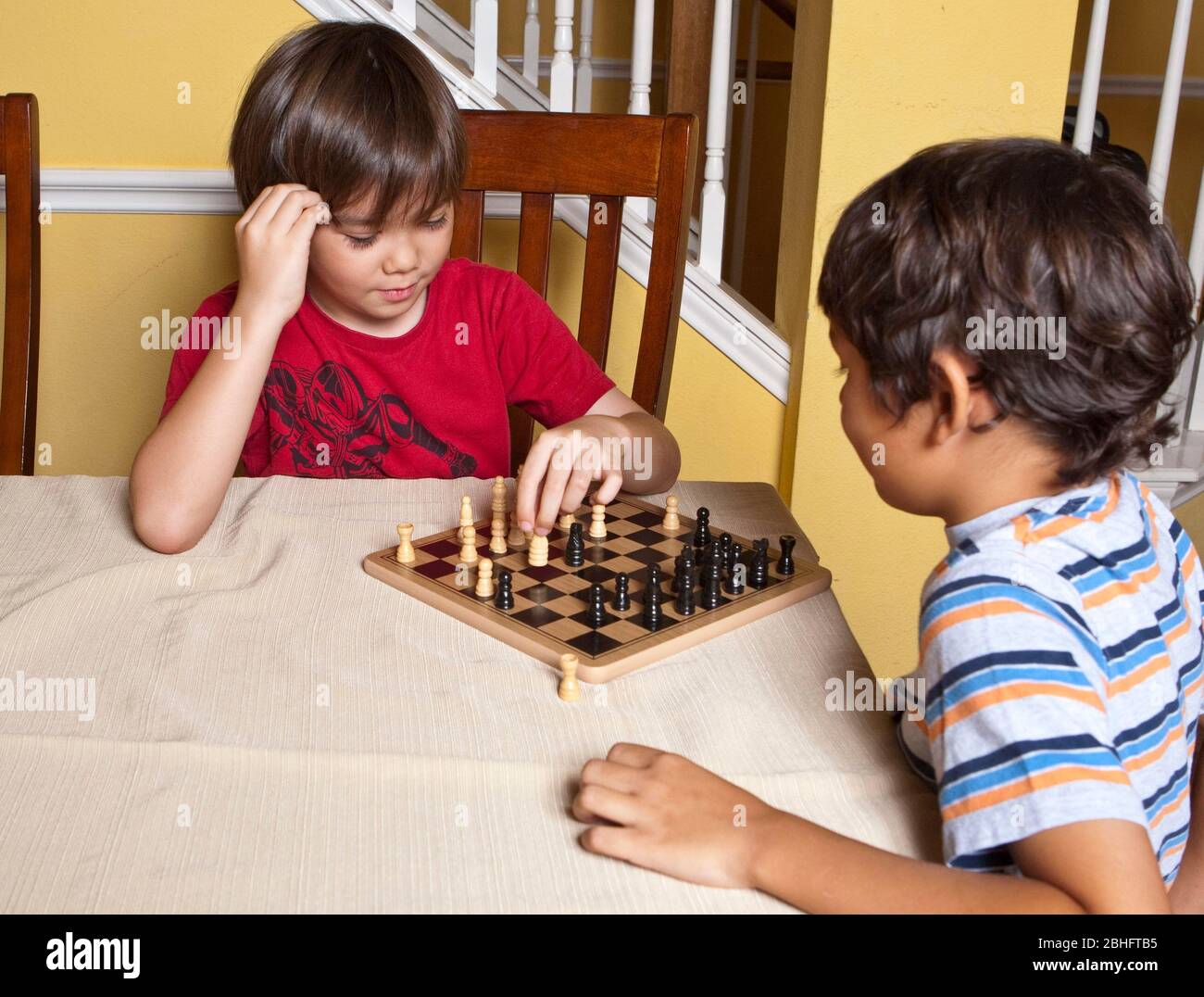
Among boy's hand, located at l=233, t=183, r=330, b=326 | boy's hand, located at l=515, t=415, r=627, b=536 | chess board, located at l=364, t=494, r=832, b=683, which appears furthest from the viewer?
boy's hand, located at l=233, t=183, r=330, b=326

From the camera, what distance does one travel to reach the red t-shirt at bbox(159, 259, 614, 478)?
1597mm

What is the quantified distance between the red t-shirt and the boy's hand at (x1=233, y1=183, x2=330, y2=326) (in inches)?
10.8

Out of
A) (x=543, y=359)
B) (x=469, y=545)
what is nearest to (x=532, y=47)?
(x=543, y=359)

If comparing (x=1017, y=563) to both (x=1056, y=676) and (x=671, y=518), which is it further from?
(x=671, y=518)

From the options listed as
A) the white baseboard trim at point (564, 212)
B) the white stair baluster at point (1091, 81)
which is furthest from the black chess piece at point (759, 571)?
the white stair baluster at point (1091, 81)

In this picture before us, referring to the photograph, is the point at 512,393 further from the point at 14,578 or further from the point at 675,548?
the point at 14,578

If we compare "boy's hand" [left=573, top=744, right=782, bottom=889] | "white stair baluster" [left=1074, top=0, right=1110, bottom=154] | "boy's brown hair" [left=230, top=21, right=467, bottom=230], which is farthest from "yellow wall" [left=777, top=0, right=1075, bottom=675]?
"boy's hand" [left=573, top=744, right=782, bottom=889]

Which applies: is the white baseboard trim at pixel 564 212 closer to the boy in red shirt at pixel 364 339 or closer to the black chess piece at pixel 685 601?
the boy in red shirt at pixel 364 339

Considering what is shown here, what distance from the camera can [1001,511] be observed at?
2.71 ft

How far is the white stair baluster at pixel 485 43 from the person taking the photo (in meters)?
2.09

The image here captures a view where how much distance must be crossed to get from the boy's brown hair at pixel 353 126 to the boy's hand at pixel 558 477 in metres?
0.37

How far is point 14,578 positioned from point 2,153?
0.77m

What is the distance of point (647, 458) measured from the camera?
1436 mm

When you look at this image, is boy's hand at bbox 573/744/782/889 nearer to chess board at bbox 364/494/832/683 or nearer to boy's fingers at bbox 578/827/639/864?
boy's fingers at bbox 578/827/639/864
